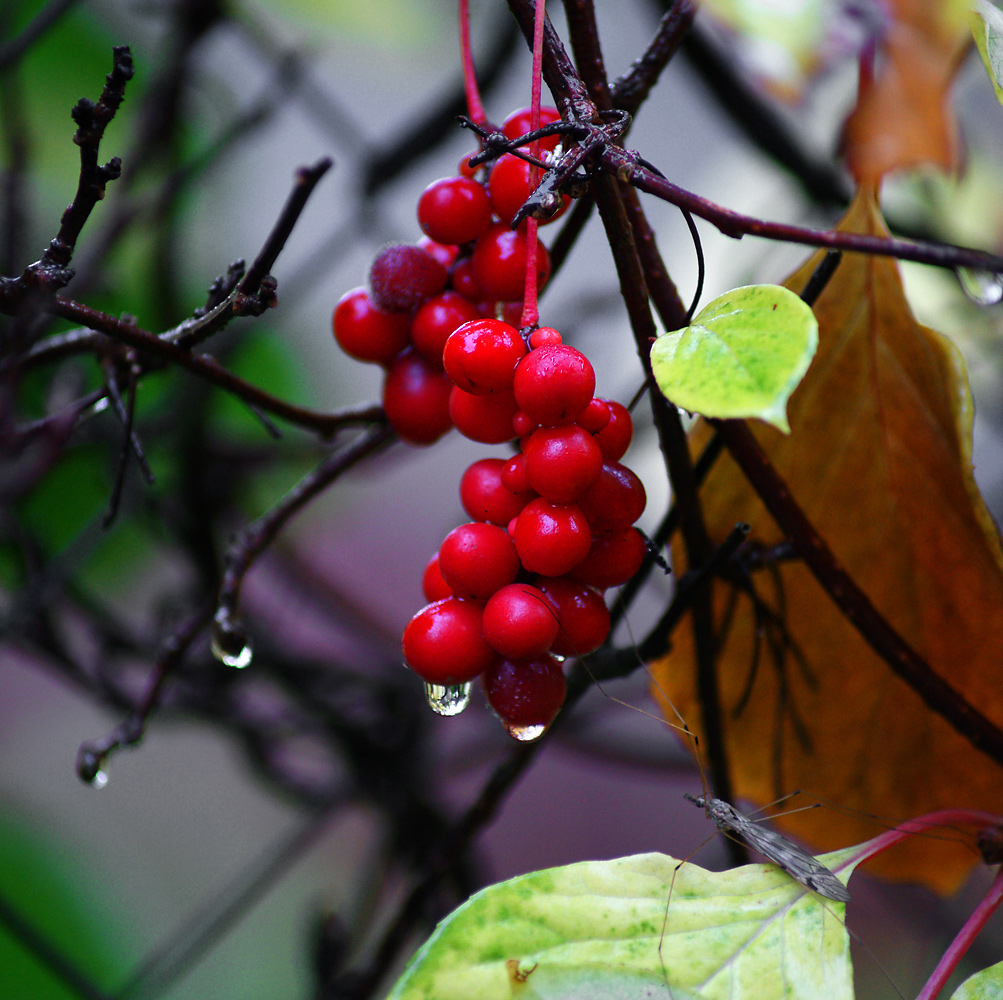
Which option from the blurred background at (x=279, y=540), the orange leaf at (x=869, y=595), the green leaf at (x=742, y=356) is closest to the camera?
the green leaf at (x=742, y=356)

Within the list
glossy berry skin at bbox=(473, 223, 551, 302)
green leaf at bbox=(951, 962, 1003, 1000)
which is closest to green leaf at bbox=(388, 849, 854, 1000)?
green leaf at bbox=(951, 962, 1003, 1000)

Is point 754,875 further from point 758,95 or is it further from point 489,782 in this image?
point 758,95

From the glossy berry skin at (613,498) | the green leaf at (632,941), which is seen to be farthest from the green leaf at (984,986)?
the glossy berry skin at (613,498)

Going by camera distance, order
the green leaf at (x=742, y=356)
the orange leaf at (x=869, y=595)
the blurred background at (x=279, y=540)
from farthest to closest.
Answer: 1. the blurred background at (x=279, y=540)
2. the orange leaf at (x=869, y=595)
3. the green leaf at (x=742, y=356)

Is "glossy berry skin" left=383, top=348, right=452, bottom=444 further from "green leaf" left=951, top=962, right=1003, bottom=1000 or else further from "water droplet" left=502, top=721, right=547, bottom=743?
"green leaf" left=951, top=962, right=1003, bottom=1000

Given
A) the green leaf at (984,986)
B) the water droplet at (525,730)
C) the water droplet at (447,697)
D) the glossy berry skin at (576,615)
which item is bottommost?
the water droplet at (447,697)

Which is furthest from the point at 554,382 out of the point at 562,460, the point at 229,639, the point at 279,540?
the point at 279,540

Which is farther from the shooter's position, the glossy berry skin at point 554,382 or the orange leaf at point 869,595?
the orange leaf at point 869,595

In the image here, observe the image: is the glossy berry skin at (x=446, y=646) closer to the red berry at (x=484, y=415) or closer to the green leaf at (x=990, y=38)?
the red berry at (x=484, y=415)
